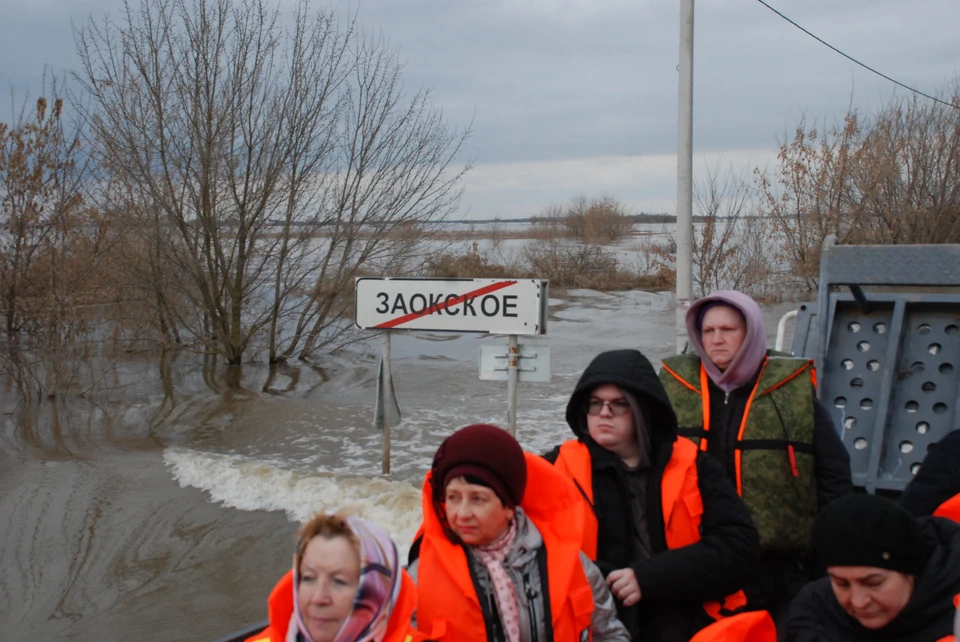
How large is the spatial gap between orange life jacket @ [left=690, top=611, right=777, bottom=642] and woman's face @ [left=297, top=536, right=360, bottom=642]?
1.10 metres

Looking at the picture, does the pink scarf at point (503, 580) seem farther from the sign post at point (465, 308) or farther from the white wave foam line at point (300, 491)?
the sign post at point (465, 308)


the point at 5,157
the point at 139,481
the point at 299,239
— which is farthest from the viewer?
the point at 299,239

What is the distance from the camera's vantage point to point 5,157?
13.0 m

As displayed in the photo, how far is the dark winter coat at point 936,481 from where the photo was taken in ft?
9.60

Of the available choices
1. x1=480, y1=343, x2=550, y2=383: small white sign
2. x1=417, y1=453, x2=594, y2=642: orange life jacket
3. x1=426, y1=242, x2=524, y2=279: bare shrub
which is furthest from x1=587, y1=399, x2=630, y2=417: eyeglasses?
x1=426, y1=242, x2=524, y2=279: bare shrub

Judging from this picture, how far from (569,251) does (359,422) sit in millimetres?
27228

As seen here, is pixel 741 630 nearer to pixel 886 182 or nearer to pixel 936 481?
pixel 936 481

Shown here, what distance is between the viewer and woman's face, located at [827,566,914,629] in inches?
91.4

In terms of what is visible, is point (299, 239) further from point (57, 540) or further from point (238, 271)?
point (57, 540)

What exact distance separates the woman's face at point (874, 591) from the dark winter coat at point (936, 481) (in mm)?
673

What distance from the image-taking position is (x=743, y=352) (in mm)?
3107

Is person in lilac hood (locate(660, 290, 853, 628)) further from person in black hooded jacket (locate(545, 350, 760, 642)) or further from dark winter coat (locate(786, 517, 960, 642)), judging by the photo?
dark winter coat (locate(786, 517, 960, 642))

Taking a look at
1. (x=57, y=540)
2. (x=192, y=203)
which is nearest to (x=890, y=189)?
(x=192, y=203)

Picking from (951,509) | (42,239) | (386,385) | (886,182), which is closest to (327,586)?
(951,509)
